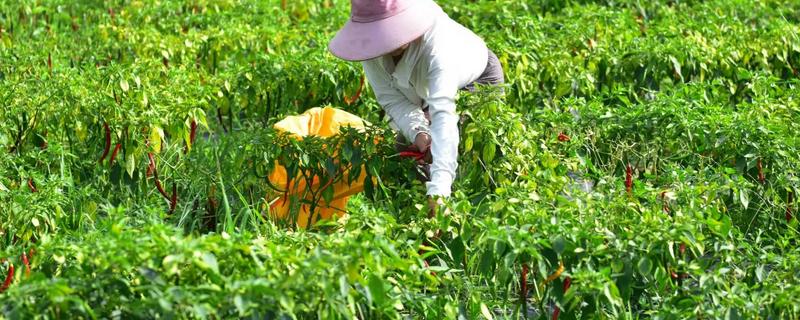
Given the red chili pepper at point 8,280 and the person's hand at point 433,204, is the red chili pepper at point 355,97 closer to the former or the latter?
the person's hand at point 433,204

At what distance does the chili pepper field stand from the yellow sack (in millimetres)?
68

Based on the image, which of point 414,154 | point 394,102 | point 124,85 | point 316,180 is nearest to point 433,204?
point 414,154

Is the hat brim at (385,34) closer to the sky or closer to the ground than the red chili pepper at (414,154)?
closer to the sky

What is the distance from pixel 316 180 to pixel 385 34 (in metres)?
0.70

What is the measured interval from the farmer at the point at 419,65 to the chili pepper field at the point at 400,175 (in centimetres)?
12

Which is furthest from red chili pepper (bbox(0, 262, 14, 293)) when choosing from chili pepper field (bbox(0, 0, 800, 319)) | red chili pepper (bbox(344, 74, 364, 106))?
red chili pepper (bbox(344, 74, 364, 106))

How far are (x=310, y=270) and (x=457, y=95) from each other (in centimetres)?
132

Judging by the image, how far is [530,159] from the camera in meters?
4.14

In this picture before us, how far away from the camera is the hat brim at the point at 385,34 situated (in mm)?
3990

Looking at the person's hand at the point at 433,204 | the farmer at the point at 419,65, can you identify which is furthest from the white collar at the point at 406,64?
the person's hand at the point at 433,204

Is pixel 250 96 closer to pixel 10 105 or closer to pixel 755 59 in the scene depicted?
pixel 10 105

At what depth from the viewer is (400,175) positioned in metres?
4.36

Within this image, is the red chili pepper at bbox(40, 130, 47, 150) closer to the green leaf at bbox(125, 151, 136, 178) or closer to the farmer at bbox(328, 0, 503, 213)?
the green leaf at bbox(125, 151, 136, 178)

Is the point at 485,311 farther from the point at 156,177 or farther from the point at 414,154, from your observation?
the point at 156,177
